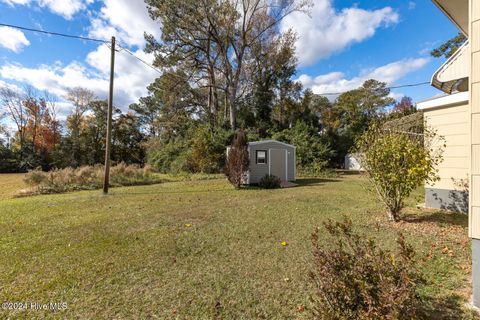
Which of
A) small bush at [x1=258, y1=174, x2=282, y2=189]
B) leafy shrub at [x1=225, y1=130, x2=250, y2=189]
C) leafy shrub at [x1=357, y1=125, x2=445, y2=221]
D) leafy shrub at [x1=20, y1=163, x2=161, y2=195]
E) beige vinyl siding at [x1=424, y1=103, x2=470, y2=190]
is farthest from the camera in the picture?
small bush at [x1=258, y1=174, x2=282, y2=189]

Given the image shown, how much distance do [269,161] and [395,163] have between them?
8.07 m

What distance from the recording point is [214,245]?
3736mm

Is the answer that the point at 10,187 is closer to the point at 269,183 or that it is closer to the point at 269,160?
the point at 269,183

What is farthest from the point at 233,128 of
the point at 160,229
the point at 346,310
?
the point at 346,310

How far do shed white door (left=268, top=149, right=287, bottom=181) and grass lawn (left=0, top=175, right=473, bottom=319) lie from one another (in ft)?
21.3

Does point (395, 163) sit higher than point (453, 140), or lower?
lower

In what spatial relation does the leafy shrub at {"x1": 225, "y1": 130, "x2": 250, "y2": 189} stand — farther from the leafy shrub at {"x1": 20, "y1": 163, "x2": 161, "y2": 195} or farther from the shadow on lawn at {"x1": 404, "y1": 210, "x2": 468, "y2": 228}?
the shadow on lawn at {"x1": 404, "y1": 210, "x2": 468, "y2": 228}

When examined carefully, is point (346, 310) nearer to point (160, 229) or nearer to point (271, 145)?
point (160, 229)

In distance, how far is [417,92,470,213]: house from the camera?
17.0ft

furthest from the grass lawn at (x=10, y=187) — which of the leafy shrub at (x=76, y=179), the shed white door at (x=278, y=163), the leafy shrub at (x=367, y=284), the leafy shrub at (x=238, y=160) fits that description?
the leafy shrub at (x=367, y=284)

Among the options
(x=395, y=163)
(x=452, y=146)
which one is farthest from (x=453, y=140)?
(x=395, y=163)

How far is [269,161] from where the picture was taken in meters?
12.5

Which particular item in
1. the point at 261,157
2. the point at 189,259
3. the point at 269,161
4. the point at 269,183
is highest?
the point at 261,157

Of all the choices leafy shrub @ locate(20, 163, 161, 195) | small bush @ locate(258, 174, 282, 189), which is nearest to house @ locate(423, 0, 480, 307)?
small bush @ locate(258, 174, 282, 189)
